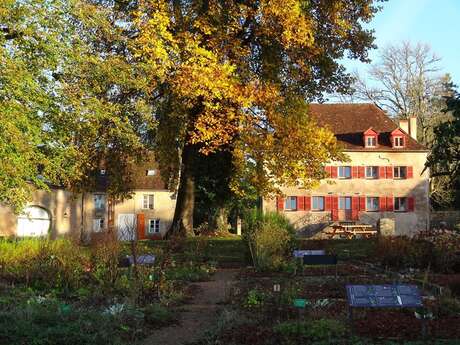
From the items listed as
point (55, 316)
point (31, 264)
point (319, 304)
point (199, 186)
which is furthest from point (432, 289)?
point (199, 186)

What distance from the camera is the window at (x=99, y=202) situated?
52.2 metres

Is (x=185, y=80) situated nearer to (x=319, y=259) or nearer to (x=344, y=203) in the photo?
(x=319, y=259)

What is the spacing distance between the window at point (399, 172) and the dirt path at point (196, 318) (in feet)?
127

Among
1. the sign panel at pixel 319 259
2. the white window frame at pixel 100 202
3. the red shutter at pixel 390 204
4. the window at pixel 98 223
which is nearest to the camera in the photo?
the sign panel at pixel 319 259

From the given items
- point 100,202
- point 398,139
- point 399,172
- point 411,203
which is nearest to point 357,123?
point 398,139

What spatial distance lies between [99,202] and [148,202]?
4404 mm

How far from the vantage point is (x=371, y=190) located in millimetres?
48000

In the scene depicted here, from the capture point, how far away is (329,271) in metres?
13.5

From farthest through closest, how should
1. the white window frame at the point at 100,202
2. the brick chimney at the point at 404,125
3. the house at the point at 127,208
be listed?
the white window frame at the point at 100,202 → the brick chimney at the point at 404,125 → the house at the point at 127,208

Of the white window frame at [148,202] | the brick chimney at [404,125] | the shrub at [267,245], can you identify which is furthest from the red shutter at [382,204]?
the shrub at [267,245]

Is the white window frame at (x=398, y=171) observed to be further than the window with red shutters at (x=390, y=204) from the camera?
Yes

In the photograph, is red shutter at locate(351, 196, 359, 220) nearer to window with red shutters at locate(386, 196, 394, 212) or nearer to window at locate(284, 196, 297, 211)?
window with red shutters at locate(386, 196, 394, 212)

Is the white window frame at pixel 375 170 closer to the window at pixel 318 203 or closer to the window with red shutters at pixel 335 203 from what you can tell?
the window with red shutters at pixel 335 203

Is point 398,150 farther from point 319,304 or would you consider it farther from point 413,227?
point 319,304
